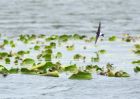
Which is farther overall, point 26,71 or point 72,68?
point 72,68

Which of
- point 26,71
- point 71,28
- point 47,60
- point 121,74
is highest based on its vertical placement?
point 71,28

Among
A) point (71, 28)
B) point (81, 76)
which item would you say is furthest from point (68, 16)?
point (81, 76)

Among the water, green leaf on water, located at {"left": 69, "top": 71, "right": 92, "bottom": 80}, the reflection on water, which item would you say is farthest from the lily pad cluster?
the reflection on water

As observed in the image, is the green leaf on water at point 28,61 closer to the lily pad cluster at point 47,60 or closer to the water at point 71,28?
the lily pad cluster at point 47,60

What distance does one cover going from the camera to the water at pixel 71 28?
→ 20.3 m

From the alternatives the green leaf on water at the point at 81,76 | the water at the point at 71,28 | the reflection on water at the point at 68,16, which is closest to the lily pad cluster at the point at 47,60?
the green leaf on water at the point at 81,76

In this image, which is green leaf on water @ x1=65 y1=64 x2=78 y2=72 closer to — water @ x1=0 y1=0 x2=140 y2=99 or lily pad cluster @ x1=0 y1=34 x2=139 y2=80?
lily pad cluster @ x1=0 y1=34 x2=139 y2=80

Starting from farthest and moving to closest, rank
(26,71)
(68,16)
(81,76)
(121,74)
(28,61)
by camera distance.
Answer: (68,16) → (28,61) → (26,71) → (121,74) → (81,76)

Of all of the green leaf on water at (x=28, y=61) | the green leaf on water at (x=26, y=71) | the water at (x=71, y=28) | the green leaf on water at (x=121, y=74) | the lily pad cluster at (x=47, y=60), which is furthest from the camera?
the green leaf on water at (x=28, y=61)

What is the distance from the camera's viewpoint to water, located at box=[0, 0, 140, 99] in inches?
798

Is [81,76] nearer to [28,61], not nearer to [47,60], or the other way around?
[28,61]

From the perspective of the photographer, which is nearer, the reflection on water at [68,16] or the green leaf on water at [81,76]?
the green leaf on water at [81,76]

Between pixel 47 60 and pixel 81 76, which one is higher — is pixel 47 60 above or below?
above

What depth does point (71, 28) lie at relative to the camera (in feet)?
147
